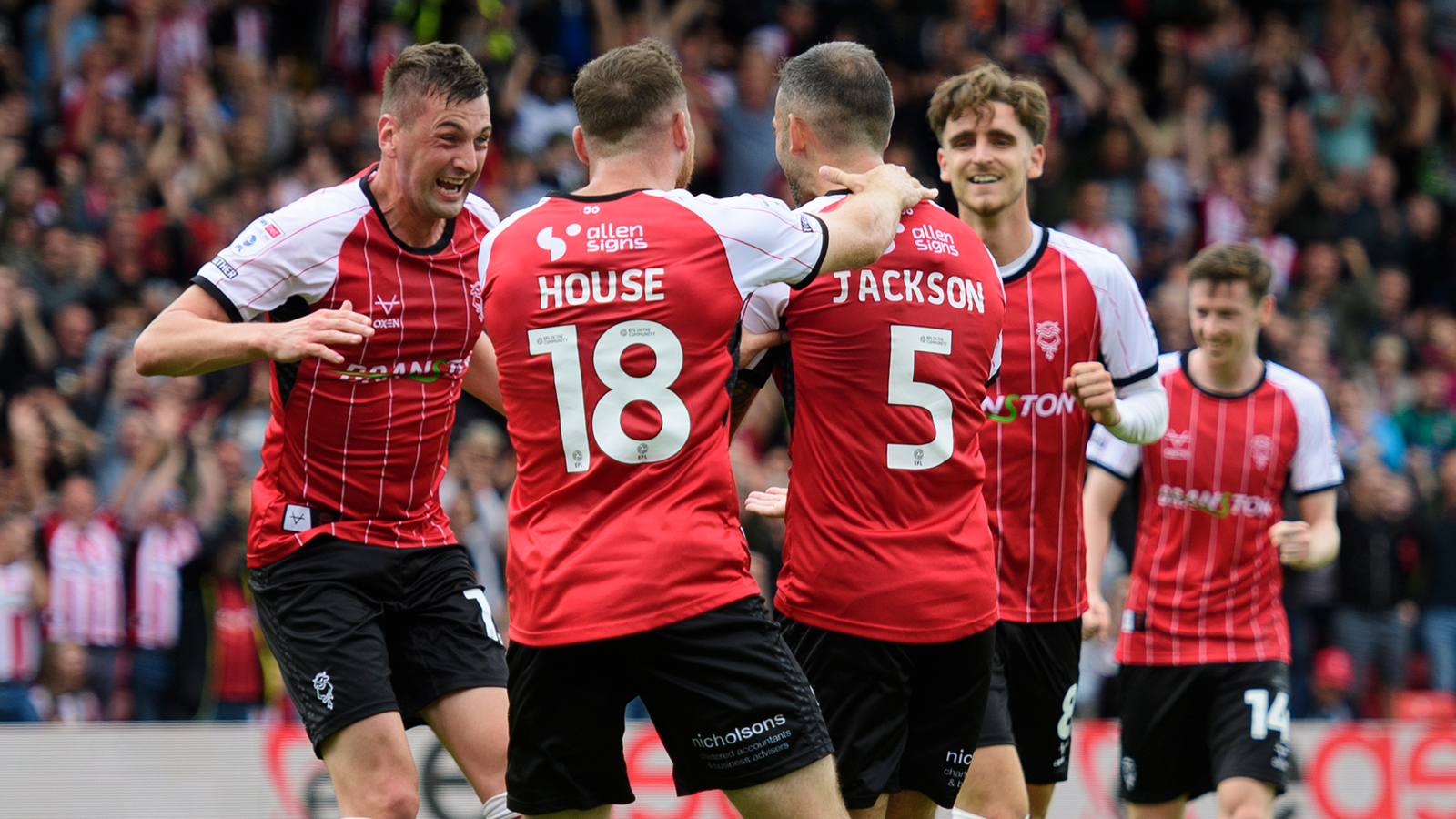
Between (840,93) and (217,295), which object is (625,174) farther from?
(217,295)

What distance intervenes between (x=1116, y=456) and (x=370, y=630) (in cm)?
356

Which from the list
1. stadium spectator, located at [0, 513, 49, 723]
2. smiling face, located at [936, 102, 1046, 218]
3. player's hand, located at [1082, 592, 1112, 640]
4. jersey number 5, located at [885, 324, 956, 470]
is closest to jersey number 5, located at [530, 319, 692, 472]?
jersey number 5, located at [885, 324, 956, 470]

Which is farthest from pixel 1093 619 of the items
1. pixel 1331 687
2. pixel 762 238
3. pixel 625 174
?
pixel 1331 687

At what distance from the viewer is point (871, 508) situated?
4.92m

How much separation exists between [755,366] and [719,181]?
10.2 meters

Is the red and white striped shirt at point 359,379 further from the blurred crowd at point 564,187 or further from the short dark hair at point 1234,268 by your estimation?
the blurred crowd at point 564,187

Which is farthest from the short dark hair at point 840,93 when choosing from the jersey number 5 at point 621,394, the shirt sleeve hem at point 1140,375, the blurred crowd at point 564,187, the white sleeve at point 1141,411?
the blurred crowd at point 564,187

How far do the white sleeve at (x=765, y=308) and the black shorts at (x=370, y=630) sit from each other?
146cm

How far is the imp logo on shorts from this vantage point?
5258 mm

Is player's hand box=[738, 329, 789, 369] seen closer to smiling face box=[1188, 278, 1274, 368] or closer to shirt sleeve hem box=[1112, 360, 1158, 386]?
shirt sleeve hem box=[1112, 360, 1158, 386]

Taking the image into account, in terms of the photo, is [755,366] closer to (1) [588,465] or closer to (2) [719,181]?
(1) [588,465]

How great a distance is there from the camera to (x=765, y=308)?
196 inches

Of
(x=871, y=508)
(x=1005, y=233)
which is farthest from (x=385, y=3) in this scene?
(x=871, y=508)

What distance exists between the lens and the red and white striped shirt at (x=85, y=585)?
35.7ft
